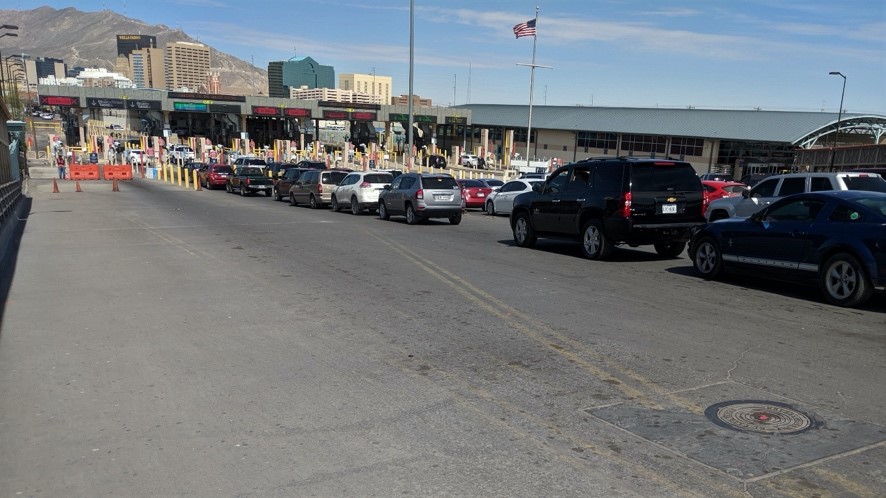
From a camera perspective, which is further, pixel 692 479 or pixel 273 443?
pixel 273 443

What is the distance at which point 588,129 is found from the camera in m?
78.1

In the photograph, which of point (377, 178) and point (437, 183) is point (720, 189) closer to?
point (437, 183)

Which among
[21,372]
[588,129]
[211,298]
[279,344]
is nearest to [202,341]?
[279,344]

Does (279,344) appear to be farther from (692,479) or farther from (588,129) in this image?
(588,129)

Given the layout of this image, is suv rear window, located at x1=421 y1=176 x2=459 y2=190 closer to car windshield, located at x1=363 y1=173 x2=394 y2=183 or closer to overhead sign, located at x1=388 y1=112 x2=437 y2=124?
car windshield, located at x1=363 y1=173 x2=394 y2=183

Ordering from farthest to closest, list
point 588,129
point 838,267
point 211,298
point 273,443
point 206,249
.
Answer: point 588,129 < point 206,249 < point 211,298 < point 838,267 < point 273,443

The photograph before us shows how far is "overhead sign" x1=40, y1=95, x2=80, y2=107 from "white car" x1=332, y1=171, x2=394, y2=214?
2166 inches

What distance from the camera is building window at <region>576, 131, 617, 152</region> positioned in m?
77.8

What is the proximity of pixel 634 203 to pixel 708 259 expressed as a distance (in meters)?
1.86

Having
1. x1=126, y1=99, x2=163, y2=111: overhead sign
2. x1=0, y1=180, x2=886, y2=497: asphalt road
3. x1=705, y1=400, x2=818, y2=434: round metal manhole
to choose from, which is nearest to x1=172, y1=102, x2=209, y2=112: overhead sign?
x1=126, y1=99, x2=163, y2=111: overhead sign

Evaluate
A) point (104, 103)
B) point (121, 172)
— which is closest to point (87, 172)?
point (121, 172)

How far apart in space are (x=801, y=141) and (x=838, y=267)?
59818 mm

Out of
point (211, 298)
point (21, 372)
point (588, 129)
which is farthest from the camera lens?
point (588, 129)

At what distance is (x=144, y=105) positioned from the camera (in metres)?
73.3
